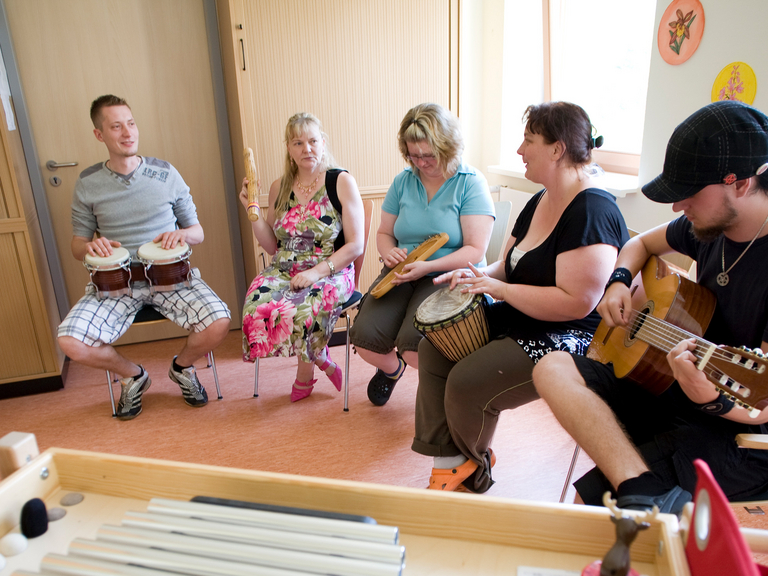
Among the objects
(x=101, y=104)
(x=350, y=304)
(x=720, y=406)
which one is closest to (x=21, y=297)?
→ (x=101, y=104)

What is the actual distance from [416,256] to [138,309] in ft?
4.49

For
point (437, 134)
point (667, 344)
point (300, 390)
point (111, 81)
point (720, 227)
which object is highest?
point (111, 81)

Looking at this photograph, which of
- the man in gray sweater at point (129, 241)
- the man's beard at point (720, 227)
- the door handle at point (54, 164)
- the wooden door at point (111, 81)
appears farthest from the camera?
the door handle at point (54, 164)

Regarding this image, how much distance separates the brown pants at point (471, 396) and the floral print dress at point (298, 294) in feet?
2.13

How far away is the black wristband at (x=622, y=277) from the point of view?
63.9 inches

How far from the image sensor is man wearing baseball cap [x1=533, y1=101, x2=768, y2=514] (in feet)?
3.87

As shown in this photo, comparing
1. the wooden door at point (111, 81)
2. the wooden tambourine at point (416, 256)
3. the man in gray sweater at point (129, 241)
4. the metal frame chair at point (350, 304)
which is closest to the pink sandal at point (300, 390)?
the metal frame chair at point (350, 304)

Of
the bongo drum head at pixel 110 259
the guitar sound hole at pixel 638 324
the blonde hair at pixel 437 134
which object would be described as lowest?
the bongo drum head at pixel 110 259

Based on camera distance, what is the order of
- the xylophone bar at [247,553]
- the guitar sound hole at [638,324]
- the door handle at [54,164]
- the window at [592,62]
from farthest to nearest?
the door handle at [54,164]
the window at [592,62]
the guitar sound hole at [638,324]
the xylophone bar at [247,553]

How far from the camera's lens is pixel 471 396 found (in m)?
1.70

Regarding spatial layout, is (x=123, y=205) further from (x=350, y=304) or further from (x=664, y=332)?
(x=664, y=332)

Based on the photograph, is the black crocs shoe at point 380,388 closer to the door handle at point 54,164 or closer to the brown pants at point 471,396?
the brown pants at point 471,396

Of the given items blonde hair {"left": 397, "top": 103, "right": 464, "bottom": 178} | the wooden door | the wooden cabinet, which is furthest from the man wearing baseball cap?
the wooden door

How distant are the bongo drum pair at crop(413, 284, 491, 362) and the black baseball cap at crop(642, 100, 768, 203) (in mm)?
707
